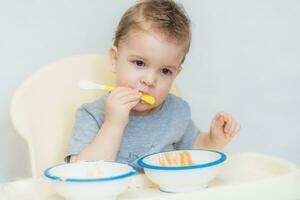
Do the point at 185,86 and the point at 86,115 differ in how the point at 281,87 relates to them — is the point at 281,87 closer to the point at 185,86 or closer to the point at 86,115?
the point at 185,86

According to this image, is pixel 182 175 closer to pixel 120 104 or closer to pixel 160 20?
pixel 120 104

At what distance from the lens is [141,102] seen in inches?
38.4

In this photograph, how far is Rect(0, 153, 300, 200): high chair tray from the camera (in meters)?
0.73

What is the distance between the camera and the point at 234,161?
93 centimetres

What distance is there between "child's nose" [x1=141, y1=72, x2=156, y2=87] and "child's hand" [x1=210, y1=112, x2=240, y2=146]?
0.16m

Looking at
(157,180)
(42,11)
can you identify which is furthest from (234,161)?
(42,11)

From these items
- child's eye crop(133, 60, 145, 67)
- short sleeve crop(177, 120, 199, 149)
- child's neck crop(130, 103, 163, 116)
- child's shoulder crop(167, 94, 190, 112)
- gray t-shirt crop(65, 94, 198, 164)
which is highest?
child's eye crop(133, 60, 145, 67)

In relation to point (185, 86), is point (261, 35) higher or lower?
higher

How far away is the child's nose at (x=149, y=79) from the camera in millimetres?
938

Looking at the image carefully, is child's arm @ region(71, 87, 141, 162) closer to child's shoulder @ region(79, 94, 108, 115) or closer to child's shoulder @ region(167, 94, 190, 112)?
child's shoulder @ region(79, 94, 108, 115)

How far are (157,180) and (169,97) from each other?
396 millimetres

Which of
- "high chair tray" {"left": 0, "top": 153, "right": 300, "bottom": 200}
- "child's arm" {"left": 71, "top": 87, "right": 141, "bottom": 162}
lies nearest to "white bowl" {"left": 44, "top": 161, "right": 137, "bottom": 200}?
"high chair tray" {"left": 0, "top": 153, "right": 300, "bottom": 200}

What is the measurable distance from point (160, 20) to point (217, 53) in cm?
53

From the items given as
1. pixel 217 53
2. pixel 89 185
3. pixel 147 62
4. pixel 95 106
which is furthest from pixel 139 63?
pixel 217 53
